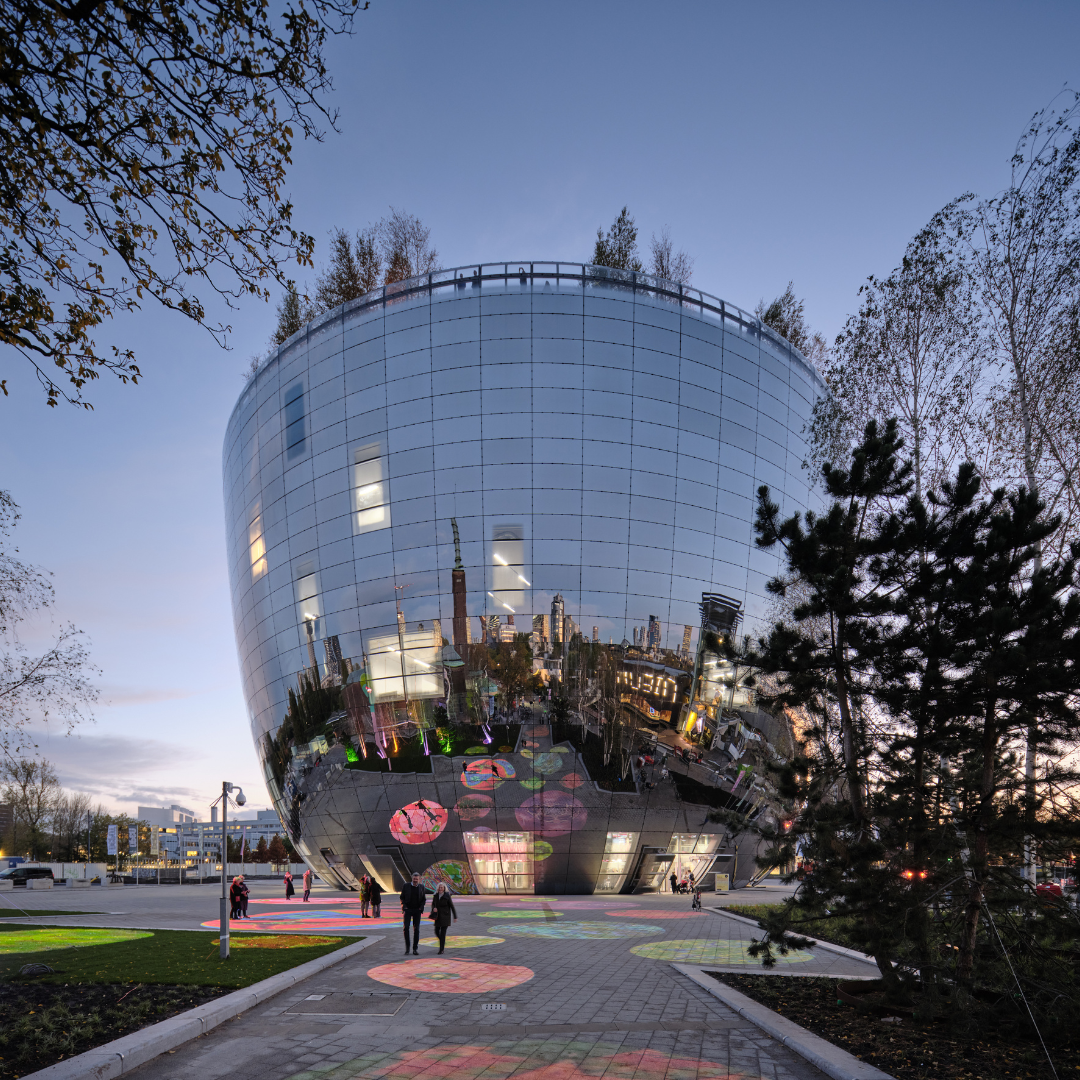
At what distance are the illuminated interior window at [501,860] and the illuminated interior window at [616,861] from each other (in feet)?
10.8

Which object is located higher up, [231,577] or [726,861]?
[231,577]

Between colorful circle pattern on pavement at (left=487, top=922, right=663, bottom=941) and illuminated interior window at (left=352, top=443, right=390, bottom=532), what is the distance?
63.7 ft

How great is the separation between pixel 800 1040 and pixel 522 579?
2551 centimetres

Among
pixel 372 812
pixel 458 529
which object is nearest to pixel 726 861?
pixel 372 812

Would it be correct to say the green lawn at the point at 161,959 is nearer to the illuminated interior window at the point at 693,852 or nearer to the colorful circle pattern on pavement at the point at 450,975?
the colorful circle pattern on pavement at the point at 450,975

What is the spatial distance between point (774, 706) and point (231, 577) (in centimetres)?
4202

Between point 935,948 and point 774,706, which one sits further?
point 774,706

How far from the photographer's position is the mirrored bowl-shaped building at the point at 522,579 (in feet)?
107

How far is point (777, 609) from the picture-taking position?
1459 inches

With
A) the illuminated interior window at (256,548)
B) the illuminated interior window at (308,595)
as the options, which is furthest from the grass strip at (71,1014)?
the illuminated interior window at (256,548)

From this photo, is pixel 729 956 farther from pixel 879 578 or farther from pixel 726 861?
pixel 726 861

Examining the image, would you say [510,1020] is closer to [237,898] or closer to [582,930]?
[582,930]

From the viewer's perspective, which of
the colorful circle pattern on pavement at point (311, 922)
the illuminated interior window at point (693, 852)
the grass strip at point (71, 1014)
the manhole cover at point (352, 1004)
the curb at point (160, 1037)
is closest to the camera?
the curb at point (160, 1037)

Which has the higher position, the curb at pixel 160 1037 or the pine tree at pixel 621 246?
the pine tree at pixel 621 246
